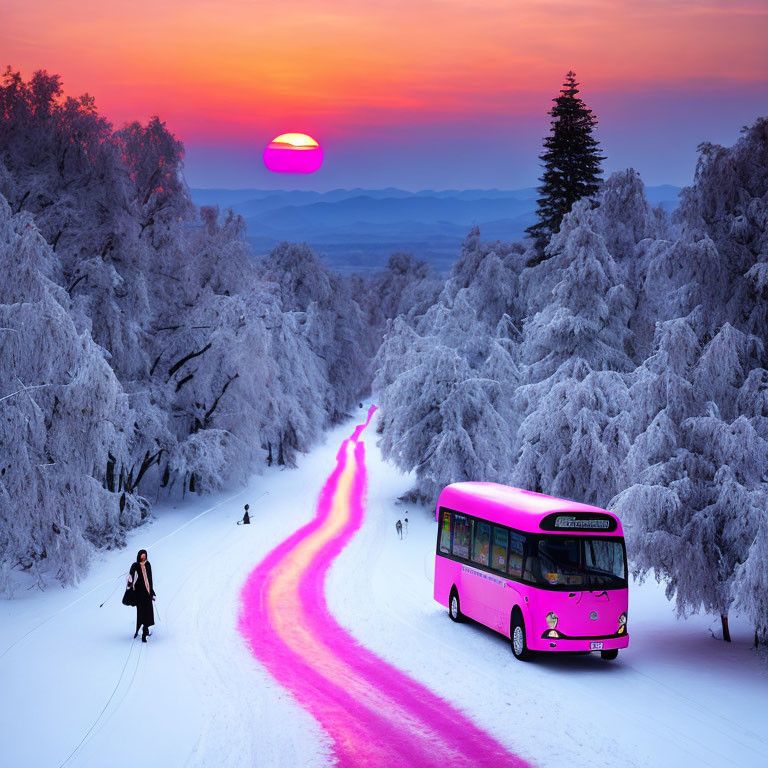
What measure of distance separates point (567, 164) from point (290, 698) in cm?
4599

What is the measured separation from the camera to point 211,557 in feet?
97.2

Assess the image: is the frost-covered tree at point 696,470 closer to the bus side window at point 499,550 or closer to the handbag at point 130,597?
the bus side window at point 499,550

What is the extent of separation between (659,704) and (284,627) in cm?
869

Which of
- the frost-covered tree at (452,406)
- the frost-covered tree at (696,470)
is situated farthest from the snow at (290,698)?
the frost-covered tree at (452,406)

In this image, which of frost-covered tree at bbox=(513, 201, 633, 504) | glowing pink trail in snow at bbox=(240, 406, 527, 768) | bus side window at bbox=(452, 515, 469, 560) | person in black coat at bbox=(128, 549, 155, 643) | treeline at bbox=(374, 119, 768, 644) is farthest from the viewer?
frost-covered tree at bbox=(513, 201, 633, 504)

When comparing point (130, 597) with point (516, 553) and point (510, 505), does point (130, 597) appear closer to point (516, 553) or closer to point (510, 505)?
point (516, 553)

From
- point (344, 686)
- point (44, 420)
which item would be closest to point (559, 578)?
point (344, 686)

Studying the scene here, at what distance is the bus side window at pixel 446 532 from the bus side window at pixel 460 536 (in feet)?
1.08

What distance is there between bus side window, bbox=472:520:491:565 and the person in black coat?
22.5ft

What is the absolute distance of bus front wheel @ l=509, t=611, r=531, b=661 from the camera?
17734mm

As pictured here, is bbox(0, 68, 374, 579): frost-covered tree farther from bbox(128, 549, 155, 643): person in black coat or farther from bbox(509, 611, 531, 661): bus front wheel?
bbox(509, 611, 531, 661): bus front wheel

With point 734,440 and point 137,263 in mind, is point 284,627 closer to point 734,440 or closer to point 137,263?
point 734,440

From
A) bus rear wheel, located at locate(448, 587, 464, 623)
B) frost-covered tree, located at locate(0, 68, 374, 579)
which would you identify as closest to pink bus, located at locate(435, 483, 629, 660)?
bus rear wheel, located at locate(448, 587, 464, 623)

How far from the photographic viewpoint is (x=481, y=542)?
1997 centimetres
